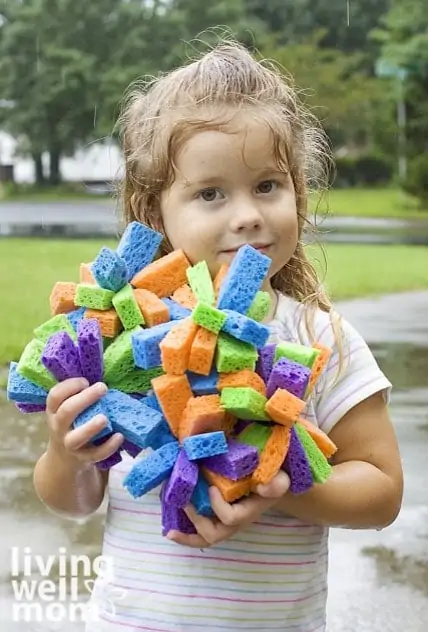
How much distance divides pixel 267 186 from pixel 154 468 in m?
0.43

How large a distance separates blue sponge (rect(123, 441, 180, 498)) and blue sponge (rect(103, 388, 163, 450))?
2 cm

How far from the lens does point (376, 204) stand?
13602 mm

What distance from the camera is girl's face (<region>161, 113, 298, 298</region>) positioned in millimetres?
1367

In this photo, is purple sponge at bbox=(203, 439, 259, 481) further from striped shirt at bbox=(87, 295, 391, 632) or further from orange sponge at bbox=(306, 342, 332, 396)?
striped shirt at bbox=(87, 295, 391, 632)

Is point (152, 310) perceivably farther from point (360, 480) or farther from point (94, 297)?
point (360, 480)

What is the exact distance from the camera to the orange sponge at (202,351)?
3.95 feet

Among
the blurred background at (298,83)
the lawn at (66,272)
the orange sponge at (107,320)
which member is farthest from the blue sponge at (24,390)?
the lawn at (66,272)

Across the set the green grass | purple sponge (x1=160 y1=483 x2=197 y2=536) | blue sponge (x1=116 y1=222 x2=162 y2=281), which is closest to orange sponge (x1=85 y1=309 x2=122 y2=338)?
blue sponge (x1=116 y1=222 x2=162 y2=281)

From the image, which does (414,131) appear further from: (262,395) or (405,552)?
(262,395)

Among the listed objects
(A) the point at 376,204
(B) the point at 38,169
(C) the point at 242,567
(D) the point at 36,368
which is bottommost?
(A) the point at 376,204

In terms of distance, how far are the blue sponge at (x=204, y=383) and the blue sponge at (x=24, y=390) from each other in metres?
0.19

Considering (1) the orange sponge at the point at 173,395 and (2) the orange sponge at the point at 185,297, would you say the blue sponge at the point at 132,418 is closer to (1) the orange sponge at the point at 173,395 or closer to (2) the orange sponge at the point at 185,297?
(1) the orange sponge at the point at 173,395

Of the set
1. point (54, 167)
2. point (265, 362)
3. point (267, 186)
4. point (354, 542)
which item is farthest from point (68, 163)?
point (265, 362)

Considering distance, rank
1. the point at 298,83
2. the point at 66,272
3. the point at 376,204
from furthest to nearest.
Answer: the point at 376,204 < the point at 66,272 < the point at 298,83
